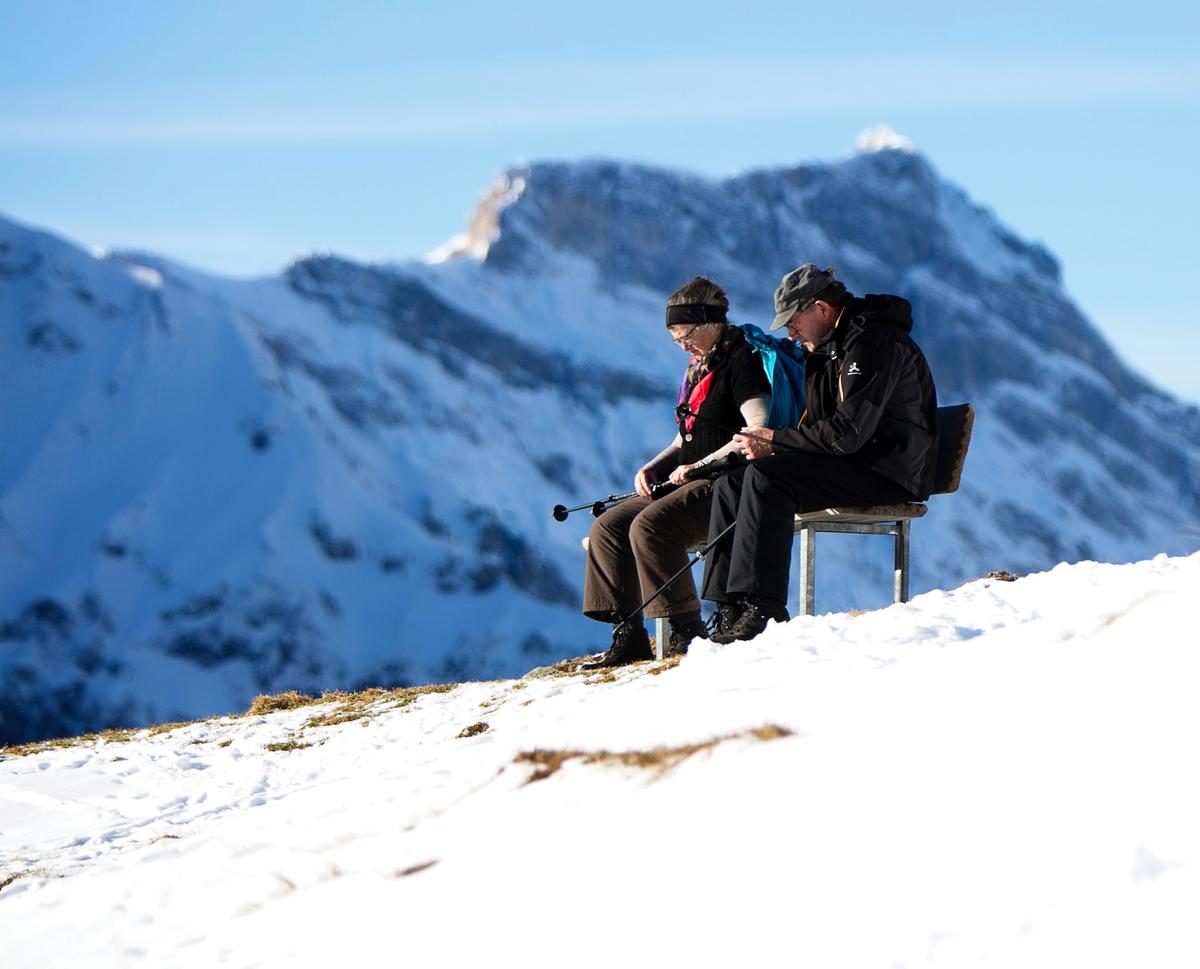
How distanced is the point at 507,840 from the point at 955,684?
174 cm

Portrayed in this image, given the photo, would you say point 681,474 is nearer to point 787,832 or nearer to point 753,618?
point 753,618

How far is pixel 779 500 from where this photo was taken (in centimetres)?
842

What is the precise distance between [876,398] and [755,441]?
2.48 ft

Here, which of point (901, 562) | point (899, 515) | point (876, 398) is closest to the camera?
point (876, 398)

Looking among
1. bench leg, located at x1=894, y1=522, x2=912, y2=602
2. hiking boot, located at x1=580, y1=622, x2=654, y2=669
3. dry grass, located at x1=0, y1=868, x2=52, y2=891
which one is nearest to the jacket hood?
bench leg, located at x1=894, y1=522, x2=912, y2=602

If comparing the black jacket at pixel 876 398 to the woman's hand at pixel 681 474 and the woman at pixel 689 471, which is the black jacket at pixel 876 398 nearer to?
the woman at pixel 689 471

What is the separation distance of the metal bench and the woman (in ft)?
2.20

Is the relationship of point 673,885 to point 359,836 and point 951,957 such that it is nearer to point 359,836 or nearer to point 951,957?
point 951,957

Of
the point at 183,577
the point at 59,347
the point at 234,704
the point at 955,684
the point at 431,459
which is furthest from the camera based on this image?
the point at 431,459

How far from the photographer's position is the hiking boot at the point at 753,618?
838 centimetres

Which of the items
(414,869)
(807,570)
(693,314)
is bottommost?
(414,869)

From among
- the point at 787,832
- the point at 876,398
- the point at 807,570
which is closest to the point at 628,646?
the point at 807,570

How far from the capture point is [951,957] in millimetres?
4293

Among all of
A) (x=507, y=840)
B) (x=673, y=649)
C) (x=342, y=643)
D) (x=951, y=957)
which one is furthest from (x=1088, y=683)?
(x=342, y=643)
